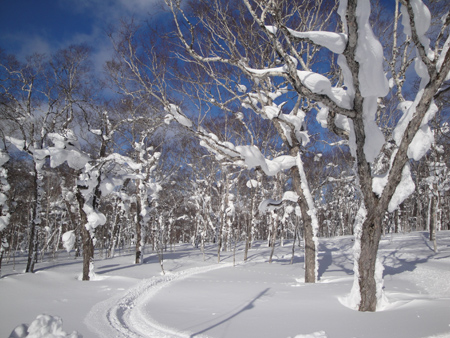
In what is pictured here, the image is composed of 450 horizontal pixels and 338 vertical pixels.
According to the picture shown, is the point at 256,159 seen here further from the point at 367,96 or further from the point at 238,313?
the point at 238,313

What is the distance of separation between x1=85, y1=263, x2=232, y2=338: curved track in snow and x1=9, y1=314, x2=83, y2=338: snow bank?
173cm

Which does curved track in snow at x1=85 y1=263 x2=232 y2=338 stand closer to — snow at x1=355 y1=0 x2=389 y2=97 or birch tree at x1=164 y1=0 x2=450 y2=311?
birch tree at x1=164 y1=0 x2=450 y2=311

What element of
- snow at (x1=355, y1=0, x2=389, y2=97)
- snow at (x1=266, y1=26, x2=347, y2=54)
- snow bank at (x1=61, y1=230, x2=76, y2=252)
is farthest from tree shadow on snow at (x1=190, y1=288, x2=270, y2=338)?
snow bank at (x1=61, y1=230, x2=76, y2=252)

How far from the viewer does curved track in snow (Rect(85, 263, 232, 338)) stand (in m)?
3.99

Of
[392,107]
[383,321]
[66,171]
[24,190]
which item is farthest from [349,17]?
[24,190]

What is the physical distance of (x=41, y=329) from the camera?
2.33 m

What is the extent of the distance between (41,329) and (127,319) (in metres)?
2.88

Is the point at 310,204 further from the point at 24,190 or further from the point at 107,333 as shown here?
the point at 24,190

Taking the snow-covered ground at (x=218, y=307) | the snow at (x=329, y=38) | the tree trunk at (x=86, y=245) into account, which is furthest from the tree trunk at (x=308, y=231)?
the tree trunk at (x=86, y=245)

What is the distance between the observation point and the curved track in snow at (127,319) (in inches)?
157

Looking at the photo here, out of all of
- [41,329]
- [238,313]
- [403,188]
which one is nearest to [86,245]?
[238,313]

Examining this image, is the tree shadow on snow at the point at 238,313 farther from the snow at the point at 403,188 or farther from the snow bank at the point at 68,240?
the snow bank at the point at 68,240

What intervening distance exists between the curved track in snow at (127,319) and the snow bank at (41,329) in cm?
173

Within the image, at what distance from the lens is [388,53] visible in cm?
729
